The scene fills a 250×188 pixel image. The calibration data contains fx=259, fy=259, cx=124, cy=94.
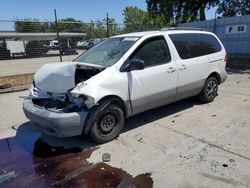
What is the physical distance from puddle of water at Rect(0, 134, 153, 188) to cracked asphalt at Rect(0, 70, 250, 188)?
0.48ft

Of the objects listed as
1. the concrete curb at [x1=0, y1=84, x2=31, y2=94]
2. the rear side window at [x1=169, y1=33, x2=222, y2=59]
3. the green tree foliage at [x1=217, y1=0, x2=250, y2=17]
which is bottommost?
the concrete curb at [x1=0, y1=84, x2=31, y2=94]

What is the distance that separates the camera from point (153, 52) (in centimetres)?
504

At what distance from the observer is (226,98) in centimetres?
678

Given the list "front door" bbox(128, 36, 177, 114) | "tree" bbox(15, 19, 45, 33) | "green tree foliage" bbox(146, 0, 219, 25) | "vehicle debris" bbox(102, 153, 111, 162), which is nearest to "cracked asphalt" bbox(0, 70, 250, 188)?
"vehicle debris" bbox(102, 153, 111, 162)

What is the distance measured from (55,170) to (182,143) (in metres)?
2.06

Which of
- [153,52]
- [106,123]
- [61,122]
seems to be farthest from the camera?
[153,52]

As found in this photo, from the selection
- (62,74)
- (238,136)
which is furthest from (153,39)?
(238,136)

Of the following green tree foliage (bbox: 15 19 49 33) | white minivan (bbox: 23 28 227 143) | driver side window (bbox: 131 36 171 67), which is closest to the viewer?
white minivan (bbox: 23 28 227 143)

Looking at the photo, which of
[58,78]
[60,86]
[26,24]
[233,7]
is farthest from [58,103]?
[233,7]

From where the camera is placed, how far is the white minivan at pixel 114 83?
407 centimetres

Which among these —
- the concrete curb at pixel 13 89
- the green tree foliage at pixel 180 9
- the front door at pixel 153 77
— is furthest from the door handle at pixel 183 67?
the green tree foliage at pixel 180 9

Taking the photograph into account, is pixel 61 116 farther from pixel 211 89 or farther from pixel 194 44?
pixel 211 89

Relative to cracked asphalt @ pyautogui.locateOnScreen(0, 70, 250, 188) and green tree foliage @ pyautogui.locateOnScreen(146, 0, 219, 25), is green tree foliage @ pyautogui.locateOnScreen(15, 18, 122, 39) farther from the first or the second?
cracked asphalt @ pyautogui.locateOnScreen(0, 70, 250, 188)

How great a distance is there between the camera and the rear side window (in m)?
5.50
